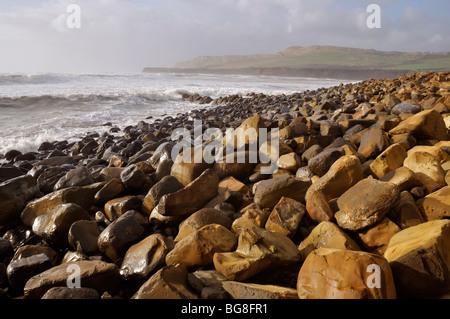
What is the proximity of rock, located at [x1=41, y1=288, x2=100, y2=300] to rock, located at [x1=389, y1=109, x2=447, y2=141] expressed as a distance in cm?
272

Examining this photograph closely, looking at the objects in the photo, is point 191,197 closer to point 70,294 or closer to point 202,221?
point 202,221

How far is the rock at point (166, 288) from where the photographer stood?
1385 mm

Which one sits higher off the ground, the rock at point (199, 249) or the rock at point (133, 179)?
the rock at point (133, 179)

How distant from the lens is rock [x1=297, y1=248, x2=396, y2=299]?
1171mm

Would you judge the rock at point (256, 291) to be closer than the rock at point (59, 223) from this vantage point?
Yes

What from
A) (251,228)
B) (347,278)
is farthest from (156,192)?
(347,278)

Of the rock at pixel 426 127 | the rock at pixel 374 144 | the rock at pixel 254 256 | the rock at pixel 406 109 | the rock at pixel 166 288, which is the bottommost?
the rock at pixel 166 288

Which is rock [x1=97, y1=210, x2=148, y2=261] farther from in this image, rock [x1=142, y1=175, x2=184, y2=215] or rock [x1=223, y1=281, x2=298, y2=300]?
rock [x1=223, y1=281, x2=298, y2=300]

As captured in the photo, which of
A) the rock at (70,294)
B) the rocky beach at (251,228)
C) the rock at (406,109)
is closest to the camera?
the rocky beach at (251,228)

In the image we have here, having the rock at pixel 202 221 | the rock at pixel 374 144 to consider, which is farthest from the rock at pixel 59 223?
the rock at pixel 374 144

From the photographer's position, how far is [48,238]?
7.24 ft

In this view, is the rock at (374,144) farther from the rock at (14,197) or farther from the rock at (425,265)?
the rock at (14,197)

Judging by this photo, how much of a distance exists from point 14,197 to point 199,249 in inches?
74.4

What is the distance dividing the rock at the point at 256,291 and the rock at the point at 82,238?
40.9 inches
